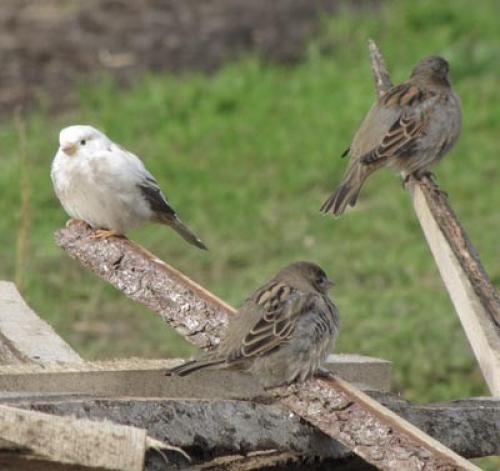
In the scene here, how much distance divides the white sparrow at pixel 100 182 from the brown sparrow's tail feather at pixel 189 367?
1.78 m

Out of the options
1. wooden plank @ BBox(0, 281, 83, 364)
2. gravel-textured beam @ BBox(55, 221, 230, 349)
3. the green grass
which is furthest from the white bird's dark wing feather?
the green grass

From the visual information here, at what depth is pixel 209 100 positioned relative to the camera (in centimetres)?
1231

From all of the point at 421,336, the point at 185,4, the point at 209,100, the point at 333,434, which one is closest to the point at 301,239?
the point at 421,336

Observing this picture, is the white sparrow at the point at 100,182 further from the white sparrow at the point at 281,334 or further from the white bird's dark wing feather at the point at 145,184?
the white sparrow at the point at 281,334

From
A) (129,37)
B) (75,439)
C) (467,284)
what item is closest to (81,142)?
(467,284)

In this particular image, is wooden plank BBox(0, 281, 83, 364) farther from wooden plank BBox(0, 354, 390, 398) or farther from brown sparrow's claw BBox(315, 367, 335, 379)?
brown sparrow's claw BBox(315, 367, 335, 379)

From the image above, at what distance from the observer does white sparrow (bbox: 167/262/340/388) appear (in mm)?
4543

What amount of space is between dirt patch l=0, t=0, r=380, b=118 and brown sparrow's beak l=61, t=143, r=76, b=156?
231 inches

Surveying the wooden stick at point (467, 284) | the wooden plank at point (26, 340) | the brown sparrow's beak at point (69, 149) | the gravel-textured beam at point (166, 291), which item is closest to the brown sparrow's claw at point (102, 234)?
the gravel-textured beam at point (166, 291)

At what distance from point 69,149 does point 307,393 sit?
8.23 ft

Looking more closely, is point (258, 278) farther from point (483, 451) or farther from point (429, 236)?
point (483, 451)

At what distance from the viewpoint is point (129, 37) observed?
13.9 m

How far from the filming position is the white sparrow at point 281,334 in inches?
179

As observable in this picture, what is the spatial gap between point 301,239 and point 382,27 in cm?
419
